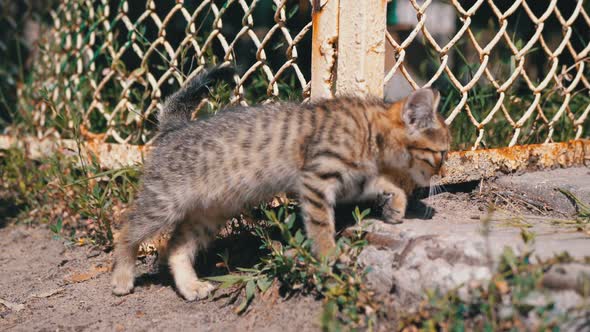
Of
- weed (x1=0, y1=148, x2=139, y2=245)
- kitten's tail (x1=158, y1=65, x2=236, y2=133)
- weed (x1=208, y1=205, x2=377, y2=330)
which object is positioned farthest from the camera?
weed (x1=0, y1=148, x2=139, y2=245)

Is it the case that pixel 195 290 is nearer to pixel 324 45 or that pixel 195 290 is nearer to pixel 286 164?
pixel 286 164

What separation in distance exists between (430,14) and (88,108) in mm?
3985

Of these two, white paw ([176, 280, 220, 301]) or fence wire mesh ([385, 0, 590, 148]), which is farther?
fence wire mesh ([385, 0, 590, 148])

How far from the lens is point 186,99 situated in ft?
11.5

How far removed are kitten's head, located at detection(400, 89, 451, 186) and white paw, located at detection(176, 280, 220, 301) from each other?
3.75 feet

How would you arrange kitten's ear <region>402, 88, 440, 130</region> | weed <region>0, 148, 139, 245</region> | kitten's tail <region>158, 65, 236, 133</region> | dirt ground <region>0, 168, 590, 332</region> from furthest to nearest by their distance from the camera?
weed <region>0, 148, 139, 245</region>
kitten's tail <region>158, 65, 236, 133</region>
kitten's ear <region>402, 88, 440, 130</region>
dirt ground <region>0, 168, 590, 332</region>

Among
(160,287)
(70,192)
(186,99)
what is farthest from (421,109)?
(70,192)

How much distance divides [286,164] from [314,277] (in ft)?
1.88

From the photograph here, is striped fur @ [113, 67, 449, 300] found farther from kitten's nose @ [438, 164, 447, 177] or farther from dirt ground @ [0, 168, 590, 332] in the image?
dirt ground @ [0, 168, 590, 332]

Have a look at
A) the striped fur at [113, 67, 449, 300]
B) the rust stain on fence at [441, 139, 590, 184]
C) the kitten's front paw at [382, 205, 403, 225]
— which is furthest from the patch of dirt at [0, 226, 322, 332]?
the rust stain on fence at [441, 139, 590, 184]

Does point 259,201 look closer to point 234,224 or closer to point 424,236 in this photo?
point 234,224

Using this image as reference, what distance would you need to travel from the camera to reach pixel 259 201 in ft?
10.4

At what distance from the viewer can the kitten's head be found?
9.60 ft

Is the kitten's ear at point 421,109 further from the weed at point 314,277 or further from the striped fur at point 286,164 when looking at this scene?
the weed at point 314,277
